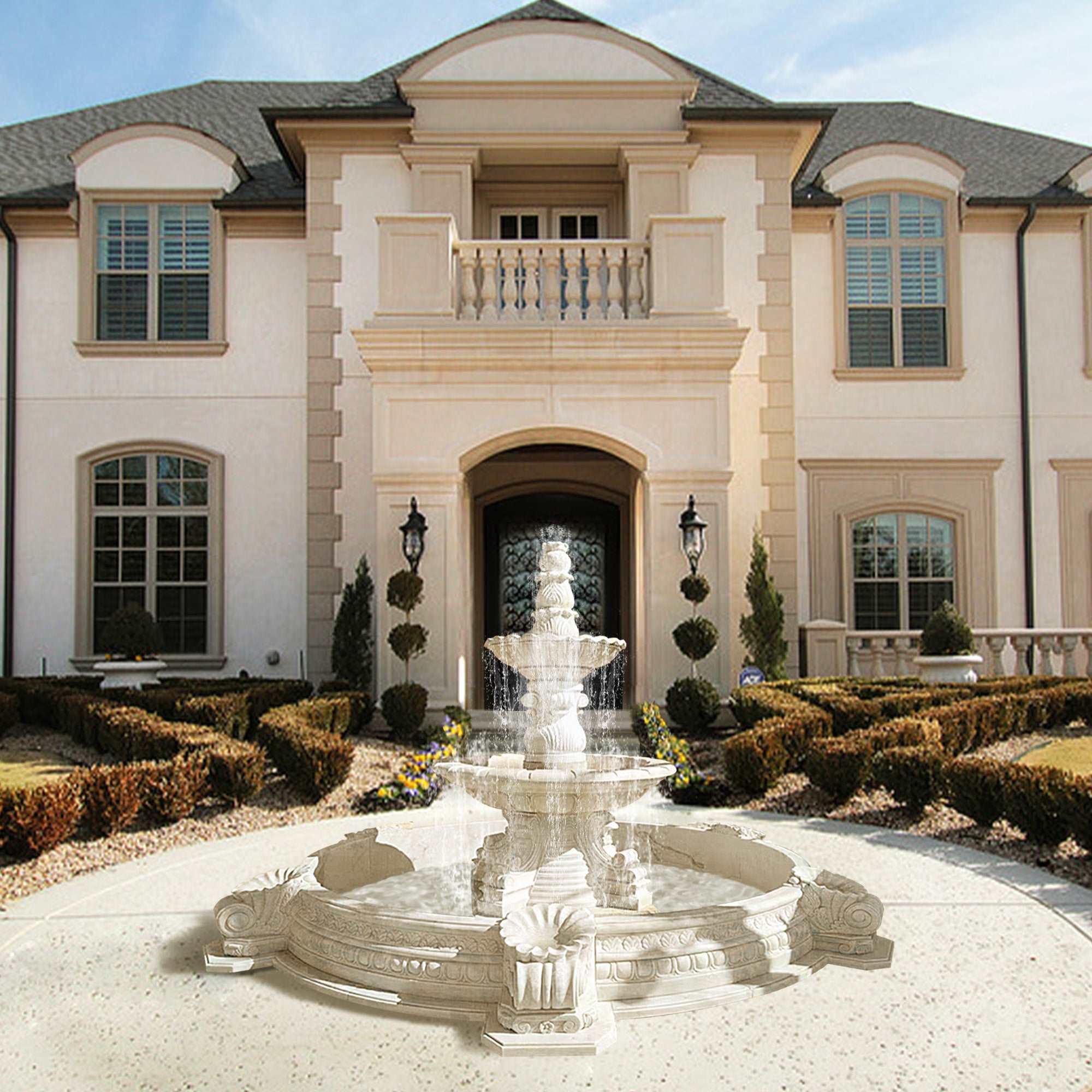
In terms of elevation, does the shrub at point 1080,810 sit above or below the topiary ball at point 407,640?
below

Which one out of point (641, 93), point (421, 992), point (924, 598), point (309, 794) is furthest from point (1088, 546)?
point (421, 992)

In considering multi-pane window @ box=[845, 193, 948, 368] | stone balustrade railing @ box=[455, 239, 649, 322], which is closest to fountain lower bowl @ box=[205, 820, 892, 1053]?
stone balustrade railing @ box=[455, 239, 649, 322]

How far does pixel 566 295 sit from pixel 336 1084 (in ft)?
35.9

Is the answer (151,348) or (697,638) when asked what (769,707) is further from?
(151,348)

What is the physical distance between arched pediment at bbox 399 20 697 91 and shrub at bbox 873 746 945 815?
10.2m

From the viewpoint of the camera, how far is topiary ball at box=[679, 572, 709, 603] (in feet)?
42.5

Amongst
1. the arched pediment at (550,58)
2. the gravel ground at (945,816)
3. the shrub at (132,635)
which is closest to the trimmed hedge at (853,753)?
the gravel ground at (945,816)

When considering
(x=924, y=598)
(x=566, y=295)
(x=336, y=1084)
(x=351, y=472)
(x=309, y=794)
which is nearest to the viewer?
(x=336, y=1084)

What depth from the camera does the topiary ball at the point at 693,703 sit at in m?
12.4

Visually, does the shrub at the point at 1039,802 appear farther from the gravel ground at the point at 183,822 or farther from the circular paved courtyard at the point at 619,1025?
the gravel ground at the point at 183,822

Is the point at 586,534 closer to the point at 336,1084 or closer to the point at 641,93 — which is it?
the point at 641,93

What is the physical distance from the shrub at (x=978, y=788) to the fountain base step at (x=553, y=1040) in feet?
14.6

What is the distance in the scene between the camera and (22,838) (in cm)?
760

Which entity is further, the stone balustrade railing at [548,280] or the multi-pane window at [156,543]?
the multi-pane window at [156,543]
